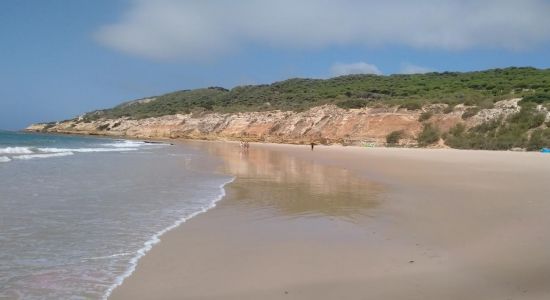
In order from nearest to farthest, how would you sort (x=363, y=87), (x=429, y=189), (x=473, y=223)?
(x=473, y=223), (x=429, y=189), (x=363, y=87)

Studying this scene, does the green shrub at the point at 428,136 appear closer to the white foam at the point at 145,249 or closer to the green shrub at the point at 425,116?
the green shrub at the point at 425,116

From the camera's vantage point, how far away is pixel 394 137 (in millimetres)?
45031

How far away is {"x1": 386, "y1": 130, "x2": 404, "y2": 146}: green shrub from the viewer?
44.6m

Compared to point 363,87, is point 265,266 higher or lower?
lower

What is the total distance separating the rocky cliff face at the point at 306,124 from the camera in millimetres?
44656

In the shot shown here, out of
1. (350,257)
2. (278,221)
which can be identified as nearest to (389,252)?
(350,257)

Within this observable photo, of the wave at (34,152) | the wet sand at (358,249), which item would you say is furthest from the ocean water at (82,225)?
the wave at (34,152)

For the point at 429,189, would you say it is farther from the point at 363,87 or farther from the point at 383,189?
the point at 363,87

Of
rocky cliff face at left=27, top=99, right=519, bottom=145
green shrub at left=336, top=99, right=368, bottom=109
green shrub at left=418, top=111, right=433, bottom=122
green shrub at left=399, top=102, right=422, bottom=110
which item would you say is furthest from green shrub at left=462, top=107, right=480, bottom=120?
green shrub at left=336, top=99, right=368, bottom=109

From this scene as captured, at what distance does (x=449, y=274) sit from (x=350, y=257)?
4.05 feet

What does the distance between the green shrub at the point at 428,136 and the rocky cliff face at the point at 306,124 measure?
0.90m

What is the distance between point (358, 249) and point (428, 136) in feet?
125

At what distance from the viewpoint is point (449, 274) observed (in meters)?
4.88

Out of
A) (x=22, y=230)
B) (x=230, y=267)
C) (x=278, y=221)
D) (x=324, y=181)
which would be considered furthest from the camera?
(x=324, y=181)
